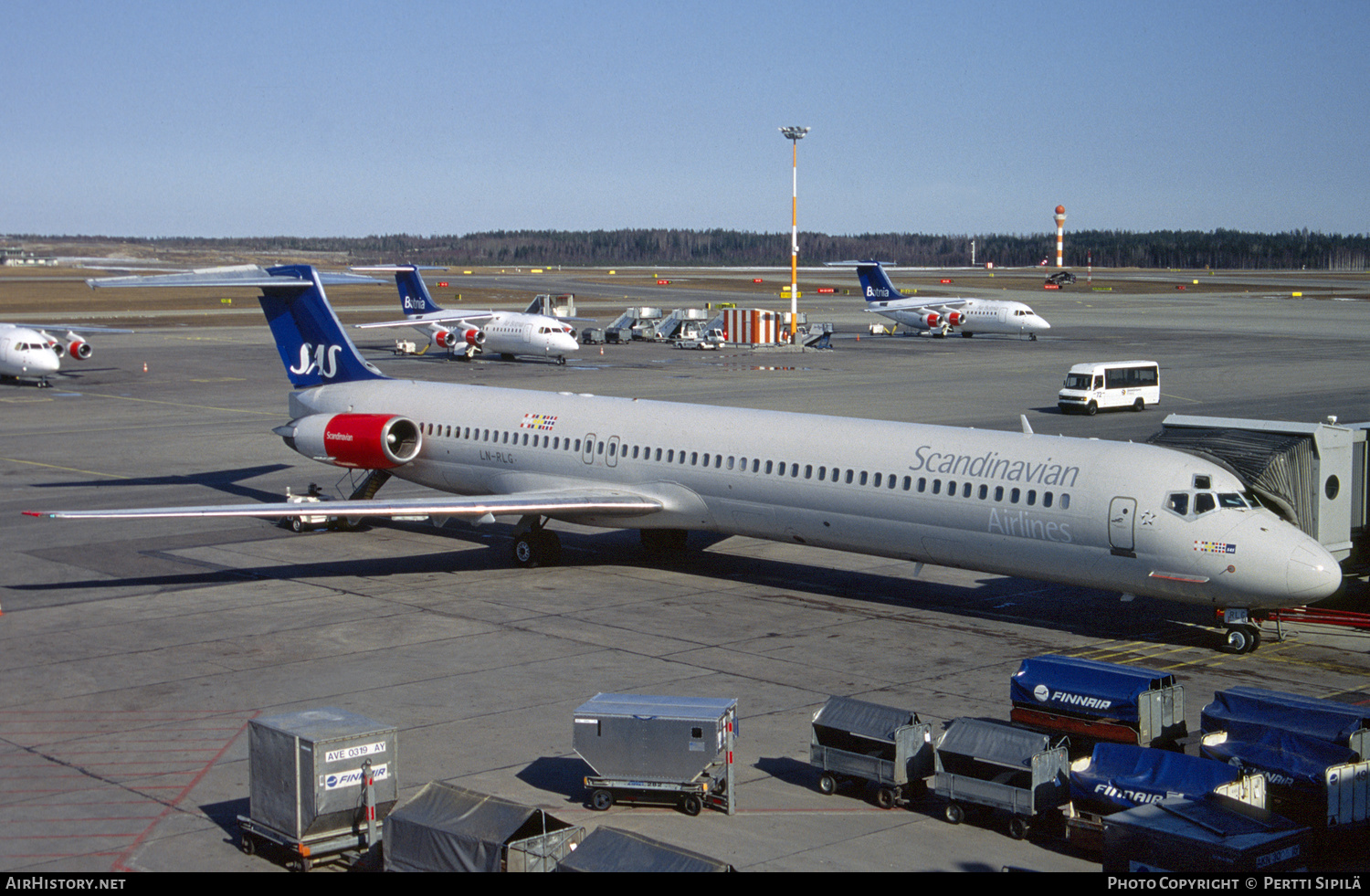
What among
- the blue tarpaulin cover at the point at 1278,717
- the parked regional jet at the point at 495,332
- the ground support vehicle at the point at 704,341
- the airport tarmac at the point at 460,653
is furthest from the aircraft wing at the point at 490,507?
the ground support vehicle at the point at 704,341

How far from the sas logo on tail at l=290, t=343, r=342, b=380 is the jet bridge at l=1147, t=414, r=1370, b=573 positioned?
21.2 m

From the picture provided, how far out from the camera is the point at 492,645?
24.2m

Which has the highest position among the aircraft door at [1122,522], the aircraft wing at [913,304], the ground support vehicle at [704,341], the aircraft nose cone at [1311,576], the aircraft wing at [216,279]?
the aircraft wing at [216,279]

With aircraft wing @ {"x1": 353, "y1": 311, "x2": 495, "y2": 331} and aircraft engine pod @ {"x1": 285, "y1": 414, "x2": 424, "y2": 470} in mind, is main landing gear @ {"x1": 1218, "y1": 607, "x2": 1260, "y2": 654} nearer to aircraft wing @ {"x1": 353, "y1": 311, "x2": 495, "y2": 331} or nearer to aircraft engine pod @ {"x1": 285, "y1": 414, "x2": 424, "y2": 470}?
aircraft engine pod @ {"x1": 285, "y1": 414, "x2": 424, "y2": 470}

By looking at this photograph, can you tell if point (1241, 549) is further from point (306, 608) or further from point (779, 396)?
point (779, 396)

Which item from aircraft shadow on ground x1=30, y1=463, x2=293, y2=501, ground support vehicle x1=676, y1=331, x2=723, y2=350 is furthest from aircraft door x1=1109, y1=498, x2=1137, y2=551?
ground support vehicle x1=676, y1=331, x2=723, y2=350

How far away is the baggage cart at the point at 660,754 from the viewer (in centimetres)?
1645

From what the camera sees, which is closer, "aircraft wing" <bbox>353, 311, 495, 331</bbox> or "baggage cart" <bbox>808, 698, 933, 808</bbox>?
"baggage cart" <bbox>808, 698, 933, 808</bbox>

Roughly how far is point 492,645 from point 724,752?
855 centimetres

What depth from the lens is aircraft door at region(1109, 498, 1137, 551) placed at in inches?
923

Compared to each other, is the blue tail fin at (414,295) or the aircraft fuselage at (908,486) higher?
the blue tail fin at (414,295)

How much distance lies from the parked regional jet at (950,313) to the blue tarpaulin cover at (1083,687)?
79454mm

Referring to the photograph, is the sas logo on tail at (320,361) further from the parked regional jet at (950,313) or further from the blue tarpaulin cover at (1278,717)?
the parked regional jet at (950,313)

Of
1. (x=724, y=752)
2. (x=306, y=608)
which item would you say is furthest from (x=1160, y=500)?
(x=306, y=608)
